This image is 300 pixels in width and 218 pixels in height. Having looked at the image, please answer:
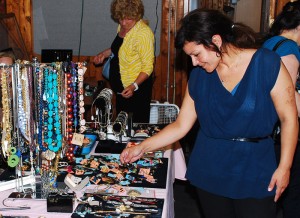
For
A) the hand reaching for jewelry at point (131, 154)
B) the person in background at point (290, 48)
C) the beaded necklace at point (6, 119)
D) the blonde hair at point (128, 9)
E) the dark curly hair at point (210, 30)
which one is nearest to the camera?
the dark curly hair at point (210, 30)

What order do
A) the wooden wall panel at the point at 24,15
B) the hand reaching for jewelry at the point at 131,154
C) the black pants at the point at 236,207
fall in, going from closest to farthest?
1. the black pants at the point at 236,207
2. the hand reaching for jewelry at the point at 131,154
3. the wooden wall panel at the point at 24,15

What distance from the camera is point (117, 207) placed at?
1.63 meters

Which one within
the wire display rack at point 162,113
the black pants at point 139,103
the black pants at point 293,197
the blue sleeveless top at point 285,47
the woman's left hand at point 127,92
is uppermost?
the blue sleeveless top at point 285,47

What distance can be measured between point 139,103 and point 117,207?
1805mm

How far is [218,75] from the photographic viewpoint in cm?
172

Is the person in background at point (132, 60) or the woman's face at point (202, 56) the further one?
the person in background at point (132, 60)

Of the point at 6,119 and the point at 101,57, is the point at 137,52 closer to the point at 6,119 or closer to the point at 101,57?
the point at 101,57

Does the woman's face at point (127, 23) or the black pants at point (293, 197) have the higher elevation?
the woman's face at point (127, 23)

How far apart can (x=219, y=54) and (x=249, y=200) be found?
0.56 meters

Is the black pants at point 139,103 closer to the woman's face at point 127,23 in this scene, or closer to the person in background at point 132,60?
the person in background at point 132,60

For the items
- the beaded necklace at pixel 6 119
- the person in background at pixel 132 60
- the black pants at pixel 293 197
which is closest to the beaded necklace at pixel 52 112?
the beaded necklace at pixel 6 119

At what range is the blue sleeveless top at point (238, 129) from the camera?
1.61 m

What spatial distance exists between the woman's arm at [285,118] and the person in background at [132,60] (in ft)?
5.79

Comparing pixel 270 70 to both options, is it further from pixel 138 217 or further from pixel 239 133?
pixel 138 217
